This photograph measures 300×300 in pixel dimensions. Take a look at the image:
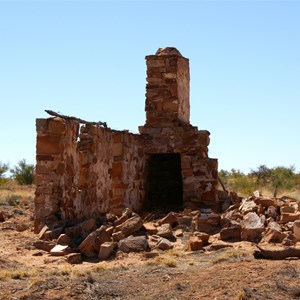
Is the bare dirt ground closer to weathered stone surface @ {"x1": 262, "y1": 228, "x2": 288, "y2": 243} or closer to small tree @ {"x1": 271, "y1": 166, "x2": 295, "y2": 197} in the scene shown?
weathered stone surface @ {"x1": 262, "y1": 228, "x2": 288, "y2": 243}

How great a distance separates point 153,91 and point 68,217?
519 centimetres

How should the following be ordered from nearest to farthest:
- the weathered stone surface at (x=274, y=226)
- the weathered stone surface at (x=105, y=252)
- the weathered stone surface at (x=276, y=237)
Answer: the weathered stone surface at (x=105, y=252), the weathered stone surface at (x=276, y=237), the weathered stone surface at (x=274, y=226)

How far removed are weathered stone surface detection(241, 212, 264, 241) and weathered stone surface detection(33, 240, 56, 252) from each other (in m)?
3.27

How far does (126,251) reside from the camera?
10.2m

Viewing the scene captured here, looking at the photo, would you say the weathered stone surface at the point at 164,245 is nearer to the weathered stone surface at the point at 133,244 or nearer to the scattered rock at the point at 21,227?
the weathered stone surface at the point at 133,244

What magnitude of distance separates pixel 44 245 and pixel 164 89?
642cm

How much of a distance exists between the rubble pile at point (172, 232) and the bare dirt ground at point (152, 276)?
285mm

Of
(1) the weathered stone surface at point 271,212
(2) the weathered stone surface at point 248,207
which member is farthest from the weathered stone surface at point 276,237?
(2) the weathered stone surface at point 248,207

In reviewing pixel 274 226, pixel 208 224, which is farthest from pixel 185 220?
pixel 274 226

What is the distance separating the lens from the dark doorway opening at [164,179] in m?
16.6

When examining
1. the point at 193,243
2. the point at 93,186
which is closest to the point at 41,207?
the point at 93,186

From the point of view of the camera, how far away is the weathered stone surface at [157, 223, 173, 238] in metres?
11.4

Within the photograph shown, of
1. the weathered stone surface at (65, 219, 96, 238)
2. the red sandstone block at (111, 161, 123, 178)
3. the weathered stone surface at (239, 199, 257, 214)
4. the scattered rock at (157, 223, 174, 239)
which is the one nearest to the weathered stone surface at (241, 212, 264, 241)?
the weathered stone surface at (239, 199, 257, 214)

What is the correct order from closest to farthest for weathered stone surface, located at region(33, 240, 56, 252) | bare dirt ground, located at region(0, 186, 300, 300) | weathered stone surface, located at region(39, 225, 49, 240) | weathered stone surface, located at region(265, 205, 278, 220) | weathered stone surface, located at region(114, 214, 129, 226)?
bare dirt ground, located at region(0, 186, 300, 300) → weathered stone surface, located at region(33, 240, 56, 252) → weathered stone surface, located at region(39, 225, 49, 240) → weathered stone surface, located at region(114, 214, 129, 226) → weathered stone surface, located at region(265, 205, 278, 220)
